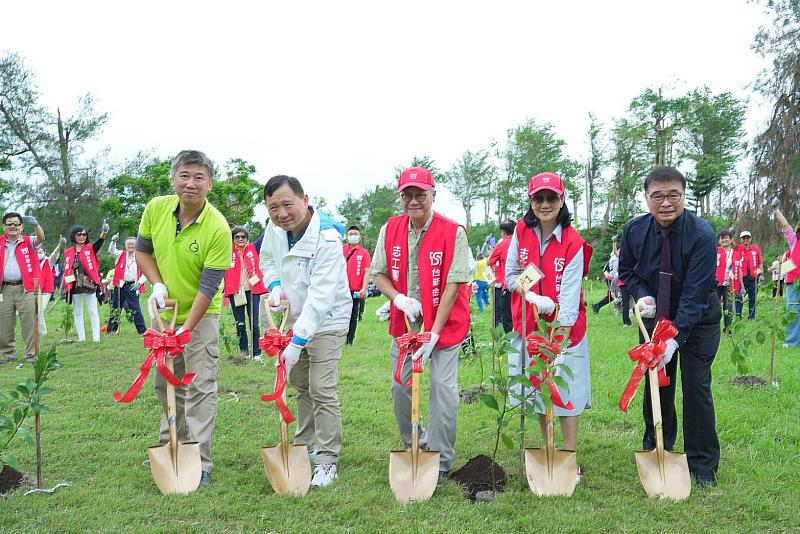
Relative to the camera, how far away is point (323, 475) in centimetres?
390

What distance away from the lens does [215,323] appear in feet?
13.5

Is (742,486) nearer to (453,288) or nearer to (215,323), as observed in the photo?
(453,288)

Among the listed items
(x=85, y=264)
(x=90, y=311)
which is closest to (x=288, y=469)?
(x=85, y=264)

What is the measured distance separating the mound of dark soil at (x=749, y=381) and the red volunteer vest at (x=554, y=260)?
3.63m

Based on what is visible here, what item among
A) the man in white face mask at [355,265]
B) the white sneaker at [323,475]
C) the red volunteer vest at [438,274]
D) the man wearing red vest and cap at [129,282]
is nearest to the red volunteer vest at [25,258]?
the man wearing red vest and cap at [129,282]

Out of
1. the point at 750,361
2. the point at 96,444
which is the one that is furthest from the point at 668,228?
the point at 750,361

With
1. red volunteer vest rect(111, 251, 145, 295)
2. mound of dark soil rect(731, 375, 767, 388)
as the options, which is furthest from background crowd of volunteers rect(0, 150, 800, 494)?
red volunteer vest rect(111, 251, 145, 295)

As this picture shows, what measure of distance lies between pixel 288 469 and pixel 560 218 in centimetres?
236

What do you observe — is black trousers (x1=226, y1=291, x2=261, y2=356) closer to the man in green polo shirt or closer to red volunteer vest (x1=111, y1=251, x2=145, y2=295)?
red volunteer vest (x1=111, y1=251, x2=145, y2=295)

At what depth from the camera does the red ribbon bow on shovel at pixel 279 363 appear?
3.75 meters

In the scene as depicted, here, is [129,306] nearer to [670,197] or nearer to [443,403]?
[443,403]

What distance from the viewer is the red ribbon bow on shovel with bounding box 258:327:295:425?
375 cm

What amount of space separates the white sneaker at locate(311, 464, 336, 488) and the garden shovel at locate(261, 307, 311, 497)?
0.10 meters

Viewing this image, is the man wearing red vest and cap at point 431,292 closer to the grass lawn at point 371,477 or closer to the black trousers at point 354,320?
the grass lawn at point 371,477
